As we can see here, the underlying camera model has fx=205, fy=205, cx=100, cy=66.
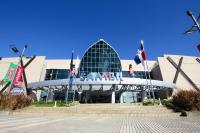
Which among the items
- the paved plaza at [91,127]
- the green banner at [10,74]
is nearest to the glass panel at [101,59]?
the green banner at [10,74]

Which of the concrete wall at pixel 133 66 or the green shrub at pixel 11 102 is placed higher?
the concrete wall at pixel 133 66

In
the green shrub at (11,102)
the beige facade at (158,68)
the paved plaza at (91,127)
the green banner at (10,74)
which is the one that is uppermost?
the beige facade at (158,68)

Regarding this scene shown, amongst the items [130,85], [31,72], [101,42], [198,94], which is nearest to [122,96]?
[130,85]

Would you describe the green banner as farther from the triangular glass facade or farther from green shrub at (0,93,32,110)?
green shrub at (0,93,32,110)

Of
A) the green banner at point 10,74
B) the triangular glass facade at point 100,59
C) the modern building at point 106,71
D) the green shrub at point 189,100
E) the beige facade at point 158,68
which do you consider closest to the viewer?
the green shrub at point 189,100

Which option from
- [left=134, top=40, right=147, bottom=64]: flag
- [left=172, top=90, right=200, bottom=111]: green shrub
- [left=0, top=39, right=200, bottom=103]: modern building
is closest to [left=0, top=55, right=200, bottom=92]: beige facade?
[left=0, top=39, right=200, bottom=103]: modern building

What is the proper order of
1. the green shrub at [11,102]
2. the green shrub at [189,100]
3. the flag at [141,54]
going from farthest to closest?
the flag at [141,54], the green shrub at [11,102], the green shrub at [189,100]

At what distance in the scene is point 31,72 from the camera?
5741 centimetres

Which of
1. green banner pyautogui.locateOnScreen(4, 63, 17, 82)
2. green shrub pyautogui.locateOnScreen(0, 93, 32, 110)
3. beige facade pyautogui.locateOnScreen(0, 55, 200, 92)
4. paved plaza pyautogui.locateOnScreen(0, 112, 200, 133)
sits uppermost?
beige facade pyautogui.locateOnScreen(0, 55, 200, 92)

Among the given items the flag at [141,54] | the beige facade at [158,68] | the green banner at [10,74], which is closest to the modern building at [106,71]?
the beige facade at [158,68]

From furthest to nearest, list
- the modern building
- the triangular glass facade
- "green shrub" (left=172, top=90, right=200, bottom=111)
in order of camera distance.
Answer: the triangular glass facade
the modern building
"green shrub" (left=172, top=90, right=200, bottom=111)

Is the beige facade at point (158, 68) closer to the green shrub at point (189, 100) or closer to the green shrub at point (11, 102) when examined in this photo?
the green shrub at point (11, 102)

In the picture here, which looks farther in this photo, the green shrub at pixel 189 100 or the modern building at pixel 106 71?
the modern building at pixel 106 71

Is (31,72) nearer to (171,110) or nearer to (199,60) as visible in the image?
(171,110)
